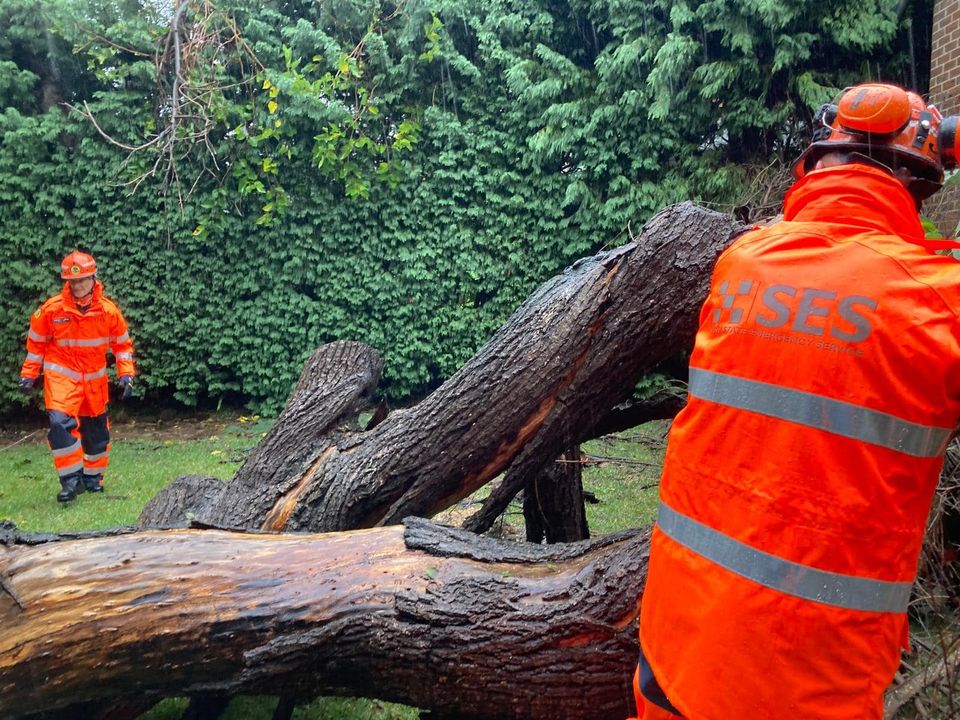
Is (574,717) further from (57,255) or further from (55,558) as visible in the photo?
(57,255)

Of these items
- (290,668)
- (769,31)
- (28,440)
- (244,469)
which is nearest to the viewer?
(290,668)

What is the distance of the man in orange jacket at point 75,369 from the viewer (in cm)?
659

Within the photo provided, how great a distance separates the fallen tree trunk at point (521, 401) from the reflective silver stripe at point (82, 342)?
12.1 feet

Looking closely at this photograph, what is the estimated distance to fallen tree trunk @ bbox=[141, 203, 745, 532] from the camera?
2.98 metres

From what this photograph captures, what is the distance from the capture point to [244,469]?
397 centimetres

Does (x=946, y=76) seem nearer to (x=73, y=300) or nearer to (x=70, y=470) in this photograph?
(x=73, y=300)

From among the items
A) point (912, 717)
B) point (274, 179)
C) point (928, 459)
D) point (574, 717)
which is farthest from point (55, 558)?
point (274, 179)

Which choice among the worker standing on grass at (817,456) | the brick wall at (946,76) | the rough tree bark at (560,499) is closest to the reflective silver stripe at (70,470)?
the rough tree bark at (560,499)

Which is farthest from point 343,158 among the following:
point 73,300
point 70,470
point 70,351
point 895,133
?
point 895,133

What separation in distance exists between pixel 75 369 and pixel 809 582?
275 inches

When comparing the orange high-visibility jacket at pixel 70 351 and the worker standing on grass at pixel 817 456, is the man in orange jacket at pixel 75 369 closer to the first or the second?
the orange high-visibility jacket at pixel 70 351

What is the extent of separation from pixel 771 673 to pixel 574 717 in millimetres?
1179

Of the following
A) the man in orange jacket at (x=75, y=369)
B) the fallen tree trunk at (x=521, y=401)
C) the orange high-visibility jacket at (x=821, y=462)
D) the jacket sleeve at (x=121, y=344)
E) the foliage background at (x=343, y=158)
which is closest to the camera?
the orange high-visibility jacket at (x=821, y=462)

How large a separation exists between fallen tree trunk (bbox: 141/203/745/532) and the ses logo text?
1.39m
